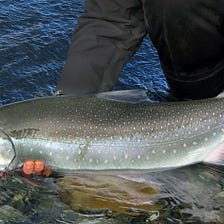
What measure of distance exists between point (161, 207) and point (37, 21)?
3495mm

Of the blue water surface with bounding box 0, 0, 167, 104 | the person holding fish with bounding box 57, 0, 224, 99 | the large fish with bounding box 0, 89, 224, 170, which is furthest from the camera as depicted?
the blue water surface with bounding box 0, 0, 167, 104

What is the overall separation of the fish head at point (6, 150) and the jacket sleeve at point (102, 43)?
0.52m

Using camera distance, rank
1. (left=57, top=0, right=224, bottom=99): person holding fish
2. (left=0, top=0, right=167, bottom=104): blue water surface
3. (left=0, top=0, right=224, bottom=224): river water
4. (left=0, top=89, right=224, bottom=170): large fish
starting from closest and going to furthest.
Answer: (left=0, top=0, right=224, bottom=224): river water → (left=0, top=89, right=224, bottom=170): large fish → (left=57, top=0, right=224, bottom=99): person holding fish → (left=0, top=0, right=167, bottom=104): blue water surface

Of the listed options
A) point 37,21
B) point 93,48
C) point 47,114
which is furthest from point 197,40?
point 37,21

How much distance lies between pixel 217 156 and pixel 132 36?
1.07 m

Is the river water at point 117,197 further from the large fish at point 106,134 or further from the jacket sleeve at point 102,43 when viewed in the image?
the jacket sleeve at point 102,43

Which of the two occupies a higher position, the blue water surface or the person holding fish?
the person holding fish

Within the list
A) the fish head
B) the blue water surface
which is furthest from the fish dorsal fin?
the blue water surface

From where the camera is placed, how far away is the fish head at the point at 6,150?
11.9 feet

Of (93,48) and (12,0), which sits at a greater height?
(93,48)

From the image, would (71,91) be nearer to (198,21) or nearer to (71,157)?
(71,157)

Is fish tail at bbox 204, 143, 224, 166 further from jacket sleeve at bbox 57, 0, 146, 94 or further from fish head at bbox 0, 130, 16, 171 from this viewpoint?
fish head at bbox 0, 130, 16, 171

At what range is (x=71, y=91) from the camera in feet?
12.9

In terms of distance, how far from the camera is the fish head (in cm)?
364
